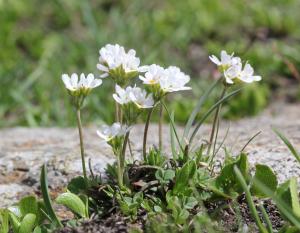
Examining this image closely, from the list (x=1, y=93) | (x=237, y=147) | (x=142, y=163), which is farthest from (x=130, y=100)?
(x=1, y=93)

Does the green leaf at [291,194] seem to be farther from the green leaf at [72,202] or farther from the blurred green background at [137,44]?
the blurred green background at [137,44]

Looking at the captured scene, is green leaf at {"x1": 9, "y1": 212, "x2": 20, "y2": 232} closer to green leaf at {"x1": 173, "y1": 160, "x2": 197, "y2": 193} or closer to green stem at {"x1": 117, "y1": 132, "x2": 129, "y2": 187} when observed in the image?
green stem at {"x1": 117, "y1": 132, "x2": 129, "y2": 187}

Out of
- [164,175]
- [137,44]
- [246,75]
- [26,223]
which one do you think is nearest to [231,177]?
[164,175]

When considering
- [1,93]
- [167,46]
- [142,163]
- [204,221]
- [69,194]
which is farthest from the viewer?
[167,46]

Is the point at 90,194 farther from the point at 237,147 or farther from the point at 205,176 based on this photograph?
the point at 237,147

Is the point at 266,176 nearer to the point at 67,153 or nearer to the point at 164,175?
the point at 164,175

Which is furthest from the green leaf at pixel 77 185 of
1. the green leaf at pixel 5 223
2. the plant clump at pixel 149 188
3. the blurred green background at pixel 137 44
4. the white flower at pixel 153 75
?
the blurred green background at pixel 137 44
